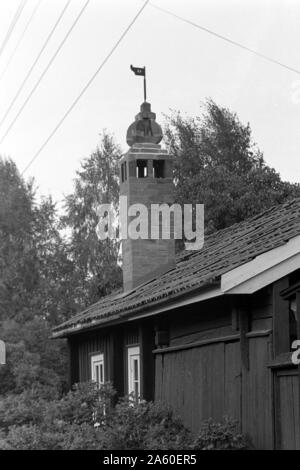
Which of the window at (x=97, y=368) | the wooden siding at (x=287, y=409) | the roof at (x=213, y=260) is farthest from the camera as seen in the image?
the window at (x=97, y=368)

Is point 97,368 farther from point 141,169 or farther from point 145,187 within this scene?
point 141,169

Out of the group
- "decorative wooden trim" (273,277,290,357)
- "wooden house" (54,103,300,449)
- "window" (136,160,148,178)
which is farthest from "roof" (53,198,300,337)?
"window" (136,160,148,178)

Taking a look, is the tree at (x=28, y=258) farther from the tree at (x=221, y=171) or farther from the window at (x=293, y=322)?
the window at (x=293, y=322)

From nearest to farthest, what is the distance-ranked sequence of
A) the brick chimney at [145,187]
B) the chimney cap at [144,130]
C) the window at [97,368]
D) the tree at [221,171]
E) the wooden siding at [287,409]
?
1. the wooden siding at [287,409]
2. the brick chimney at [145,187]
3. the window at [97,368]
4. the chimney cap at [144,130]
5. the tree at [221,171]

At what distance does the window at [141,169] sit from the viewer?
1666 cm

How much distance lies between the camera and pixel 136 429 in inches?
404

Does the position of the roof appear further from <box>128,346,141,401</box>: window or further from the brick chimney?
<box>128,346,141,401</box>: window

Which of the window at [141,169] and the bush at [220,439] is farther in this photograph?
the window at [141,169]

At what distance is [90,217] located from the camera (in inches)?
1603

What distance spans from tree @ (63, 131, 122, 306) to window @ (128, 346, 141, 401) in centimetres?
2486

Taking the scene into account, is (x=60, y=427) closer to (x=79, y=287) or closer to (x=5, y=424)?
(x=5, y=424)

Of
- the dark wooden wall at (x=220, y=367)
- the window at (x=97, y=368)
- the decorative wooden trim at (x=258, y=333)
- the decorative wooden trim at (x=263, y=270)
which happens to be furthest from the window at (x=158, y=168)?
the decorative wooden trim at (x=263, y=270)

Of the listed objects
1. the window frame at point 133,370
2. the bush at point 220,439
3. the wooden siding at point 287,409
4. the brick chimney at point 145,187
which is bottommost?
the bush at point 220,439

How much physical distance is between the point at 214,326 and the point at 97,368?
6160mm
